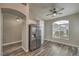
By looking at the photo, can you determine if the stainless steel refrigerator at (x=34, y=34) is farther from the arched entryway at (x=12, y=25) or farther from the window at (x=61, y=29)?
the window at (x=61, y=29)

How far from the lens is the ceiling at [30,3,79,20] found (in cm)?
154

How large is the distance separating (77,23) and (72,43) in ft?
1.45

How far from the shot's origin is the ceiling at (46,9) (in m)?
1.54

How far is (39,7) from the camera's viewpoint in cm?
164

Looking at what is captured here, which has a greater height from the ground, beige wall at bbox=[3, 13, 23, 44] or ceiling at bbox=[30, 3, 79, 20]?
ceiling at bbox=[30, 3, 79, 20]

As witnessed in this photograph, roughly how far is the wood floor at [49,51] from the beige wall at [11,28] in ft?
0.66

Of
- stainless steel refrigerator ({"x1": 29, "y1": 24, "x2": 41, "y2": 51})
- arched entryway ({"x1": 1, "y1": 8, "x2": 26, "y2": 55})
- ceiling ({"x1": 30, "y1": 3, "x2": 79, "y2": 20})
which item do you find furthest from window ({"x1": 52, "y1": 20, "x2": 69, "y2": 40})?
arched entryway ({"x1": 1, "y1": 8, "x2": 26, "y2": 55})

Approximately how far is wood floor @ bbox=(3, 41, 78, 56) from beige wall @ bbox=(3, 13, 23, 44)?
0.20 metres

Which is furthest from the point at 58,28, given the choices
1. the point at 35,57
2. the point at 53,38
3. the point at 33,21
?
the point at 35,57

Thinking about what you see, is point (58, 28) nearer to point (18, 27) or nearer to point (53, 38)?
point (53, 38)

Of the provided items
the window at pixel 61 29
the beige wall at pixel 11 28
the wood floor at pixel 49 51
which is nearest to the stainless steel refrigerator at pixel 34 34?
the wood floor at pixel 49 51

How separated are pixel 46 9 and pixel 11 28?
3.04 feet

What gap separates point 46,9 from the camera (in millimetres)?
1662

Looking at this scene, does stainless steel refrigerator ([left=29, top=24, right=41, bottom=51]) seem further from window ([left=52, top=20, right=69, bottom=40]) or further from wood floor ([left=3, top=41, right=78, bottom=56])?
window ([left=52, top=20, right=69, bottom=40])
